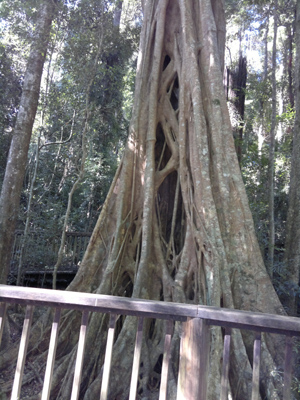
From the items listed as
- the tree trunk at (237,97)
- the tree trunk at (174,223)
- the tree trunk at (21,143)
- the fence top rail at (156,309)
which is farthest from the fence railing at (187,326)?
the tree trunk at (237,97)

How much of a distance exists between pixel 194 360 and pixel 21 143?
4.56 m

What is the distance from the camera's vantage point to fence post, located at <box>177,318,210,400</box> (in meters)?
1.61

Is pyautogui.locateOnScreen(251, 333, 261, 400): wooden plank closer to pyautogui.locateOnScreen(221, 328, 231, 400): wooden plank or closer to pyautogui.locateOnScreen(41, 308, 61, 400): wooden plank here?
pyautogui.locateOnScreen(221, 328, 231, 400): wooden plank

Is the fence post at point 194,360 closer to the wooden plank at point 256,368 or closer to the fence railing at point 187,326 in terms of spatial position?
the fence railing at point 187,326

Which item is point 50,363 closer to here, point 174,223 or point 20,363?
point 20,363

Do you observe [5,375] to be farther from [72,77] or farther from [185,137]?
[72,77]

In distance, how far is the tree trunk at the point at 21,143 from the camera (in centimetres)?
491

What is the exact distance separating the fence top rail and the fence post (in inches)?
2.3

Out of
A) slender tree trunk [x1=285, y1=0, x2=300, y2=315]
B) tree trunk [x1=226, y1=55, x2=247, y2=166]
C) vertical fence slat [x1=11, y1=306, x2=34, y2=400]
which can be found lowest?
vertical fence slat [x1=11, y1=306, x2=34, y2=400]

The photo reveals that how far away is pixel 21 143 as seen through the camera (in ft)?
17.1

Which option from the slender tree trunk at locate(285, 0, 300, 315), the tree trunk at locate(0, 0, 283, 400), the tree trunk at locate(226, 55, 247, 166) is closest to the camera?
the tree trunk at locate(0, 0, 283, 400)

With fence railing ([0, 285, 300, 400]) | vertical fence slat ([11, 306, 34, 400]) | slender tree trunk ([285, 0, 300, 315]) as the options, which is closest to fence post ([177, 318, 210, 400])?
fence railing ([0, 285, 300, 400])

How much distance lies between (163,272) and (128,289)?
68cm

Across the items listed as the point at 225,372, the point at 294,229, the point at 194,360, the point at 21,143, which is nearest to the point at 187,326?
the point at 194,360
